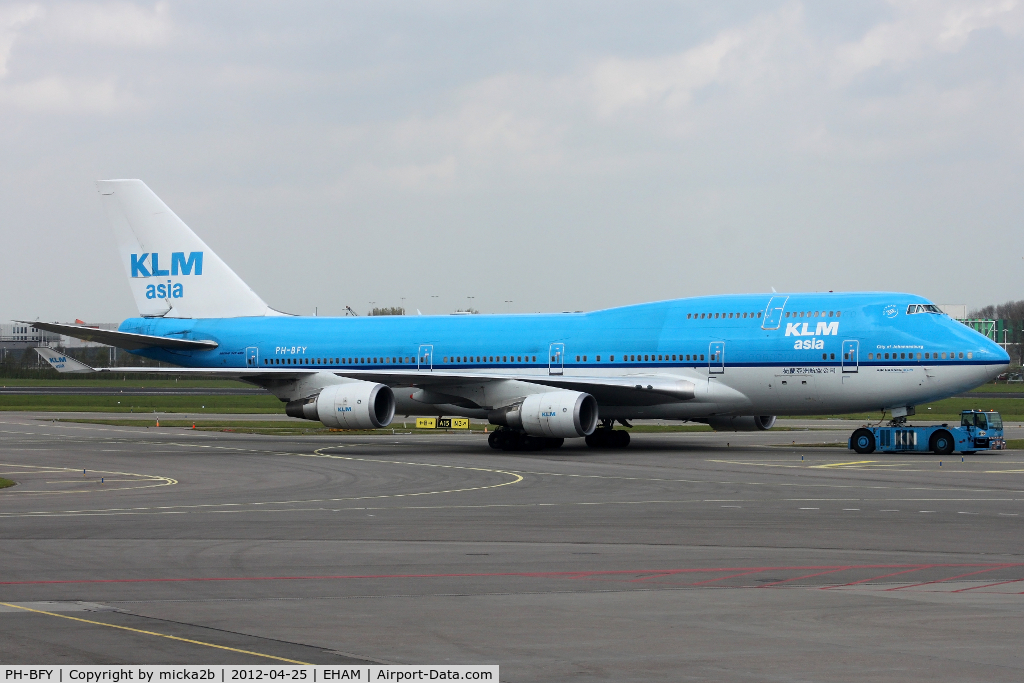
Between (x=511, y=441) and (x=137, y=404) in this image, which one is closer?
(x=511, y=441)

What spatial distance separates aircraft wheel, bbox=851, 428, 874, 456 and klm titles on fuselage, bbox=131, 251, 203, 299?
91.4ft

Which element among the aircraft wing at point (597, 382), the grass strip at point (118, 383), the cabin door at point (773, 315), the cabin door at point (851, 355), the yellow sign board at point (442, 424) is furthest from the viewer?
the grass strip at point (118, 383)

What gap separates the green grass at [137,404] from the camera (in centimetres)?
7544

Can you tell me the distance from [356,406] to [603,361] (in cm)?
891

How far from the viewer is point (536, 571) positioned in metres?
15.5

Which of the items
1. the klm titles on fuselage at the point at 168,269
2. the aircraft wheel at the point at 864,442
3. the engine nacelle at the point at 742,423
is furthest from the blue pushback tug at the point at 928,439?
the klm titles on fuselage at the point at 168,269

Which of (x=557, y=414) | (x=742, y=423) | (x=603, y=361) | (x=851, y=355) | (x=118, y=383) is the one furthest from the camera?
(x=118, y=383)

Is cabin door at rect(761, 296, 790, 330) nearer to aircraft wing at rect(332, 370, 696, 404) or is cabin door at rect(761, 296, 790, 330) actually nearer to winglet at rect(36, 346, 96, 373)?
aircraft wing at rect(332, 370, 696, 404)

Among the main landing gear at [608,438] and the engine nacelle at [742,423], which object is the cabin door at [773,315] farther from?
the main landing gear at [608,438]

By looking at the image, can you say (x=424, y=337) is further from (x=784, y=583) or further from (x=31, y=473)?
(x=784, y=583)

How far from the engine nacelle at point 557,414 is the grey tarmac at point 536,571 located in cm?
643

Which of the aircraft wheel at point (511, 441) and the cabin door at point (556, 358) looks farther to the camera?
the cabin door at point (556, 358)

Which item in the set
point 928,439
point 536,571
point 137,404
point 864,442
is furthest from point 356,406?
point 137,404

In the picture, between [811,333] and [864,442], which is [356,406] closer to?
[811,333]
